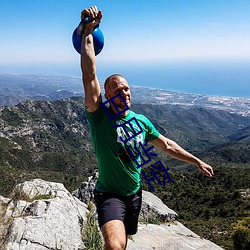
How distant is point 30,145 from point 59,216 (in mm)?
150926

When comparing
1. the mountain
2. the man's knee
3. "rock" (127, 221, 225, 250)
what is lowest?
the mountain

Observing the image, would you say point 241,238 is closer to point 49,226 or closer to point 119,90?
point 49,226

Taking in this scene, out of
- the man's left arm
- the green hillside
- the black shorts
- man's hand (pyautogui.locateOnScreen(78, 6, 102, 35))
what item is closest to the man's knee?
the black shorts

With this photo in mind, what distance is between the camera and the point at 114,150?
3.68 meters

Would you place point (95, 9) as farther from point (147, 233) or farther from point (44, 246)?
point (147, 233)

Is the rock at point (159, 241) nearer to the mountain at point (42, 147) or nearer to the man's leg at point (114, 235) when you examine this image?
the man's leg at point (114, 235)

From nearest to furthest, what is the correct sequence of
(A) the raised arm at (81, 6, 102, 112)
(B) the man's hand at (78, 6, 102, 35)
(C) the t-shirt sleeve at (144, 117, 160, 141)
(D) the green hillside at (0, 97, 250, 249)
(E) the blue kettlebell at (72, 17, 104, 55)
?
(A) the raised arm at (81, 6, 102, 112) < (B) the man's hand at (78, 6, 102, 35) < (E) the blue kettlebell at (72, 17, 104, 55) < (C) the t-shirt sleeve at (144, 117, 160, 141) < (D) the green hillside at (0, 97, 250, 249)

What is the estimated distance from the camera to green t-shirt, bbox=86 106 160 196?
369 centimetres

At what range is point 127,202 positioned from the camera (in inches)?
157

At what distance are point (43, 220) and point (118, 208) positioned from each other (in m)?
3.79

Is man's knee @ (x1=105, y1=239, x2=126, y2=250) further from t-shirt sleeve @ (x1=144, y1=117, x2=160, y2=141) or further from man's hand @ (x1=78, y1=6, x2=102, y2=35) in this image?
man's hand @ (x1=78, y1=6, x2=102, y2=35)

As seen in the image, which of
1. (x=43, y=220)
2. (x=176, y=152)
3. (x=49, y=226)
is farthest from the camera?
(x=43, y=220)

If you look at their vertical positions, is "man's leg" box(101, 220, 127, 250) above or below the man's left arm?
below

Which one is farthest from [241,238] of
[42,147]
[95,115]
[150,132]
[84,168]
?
[42,147]
